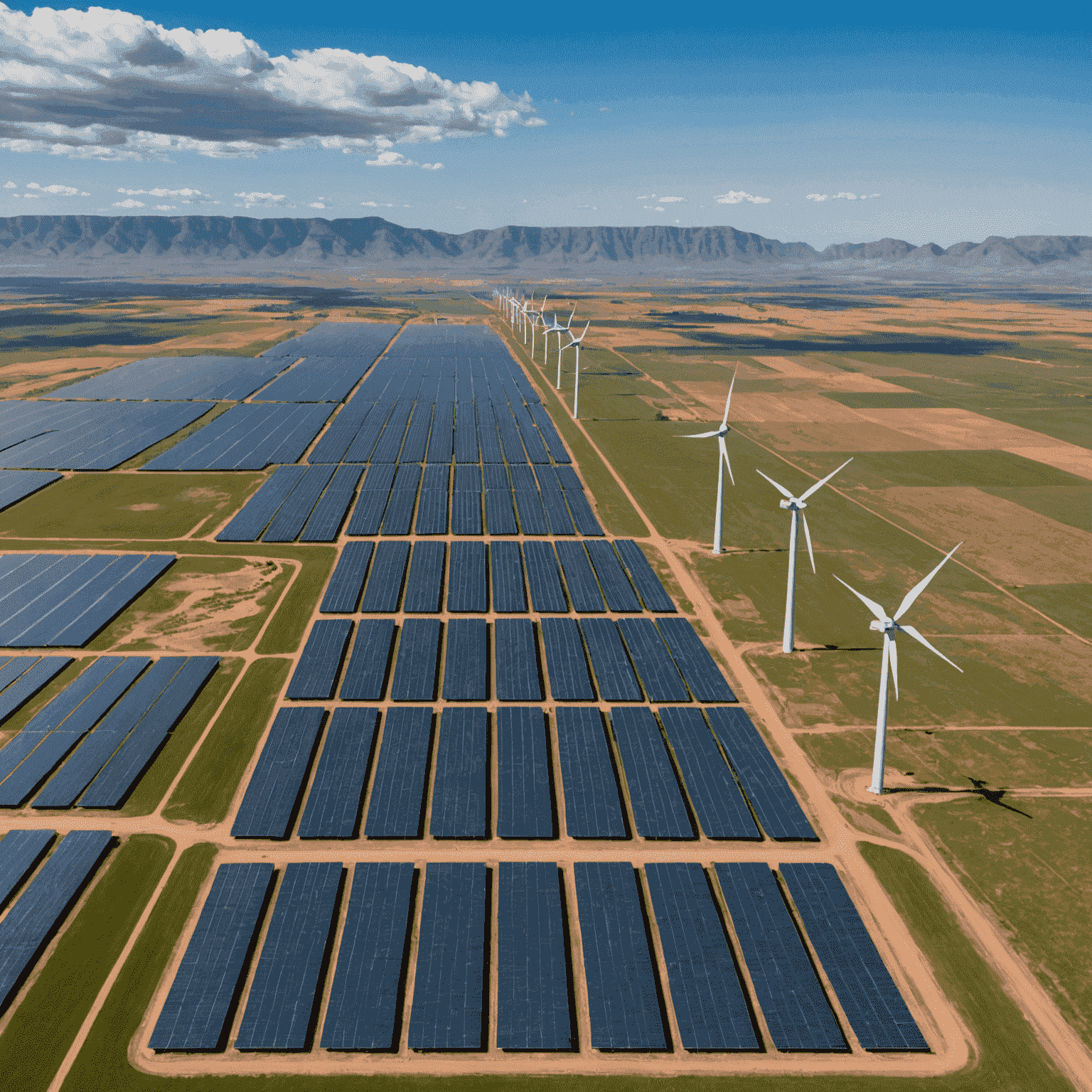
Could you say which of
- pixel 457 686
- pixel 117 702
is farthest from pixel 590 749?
pixel 117 702

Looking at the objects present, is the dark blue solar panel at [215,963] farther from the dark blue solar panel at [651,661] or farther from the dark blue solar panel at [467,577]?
the dark blue solar panel at [467,577]

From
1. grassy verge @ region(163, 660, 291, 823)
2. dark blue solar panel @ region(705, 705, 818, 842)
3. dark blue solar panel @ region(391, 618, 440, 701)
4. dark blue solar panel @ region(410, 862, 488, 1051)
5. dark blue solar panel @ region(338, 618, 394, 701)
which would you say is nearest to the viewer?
dark blue solar panel @ region(410, 862, 488, 1051)

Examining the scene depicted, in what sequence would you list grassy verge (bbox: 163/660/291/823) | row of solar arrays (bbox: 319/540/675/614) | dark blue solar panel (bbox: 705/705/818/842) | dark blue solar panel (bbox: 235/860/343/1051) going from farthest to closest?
row of solar arrays (bbox: 319/540/675/614), grassy verge (bbox: 163/660/291/823), dark blue solar panel (bbox: 705/705/818/842), dark blue solar panel (bbox: 235/860/343/1051)

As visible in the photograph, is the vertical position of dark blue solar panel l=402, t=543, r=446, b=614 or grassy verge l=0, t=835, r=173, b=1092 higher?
dark blue solar panel l=402, t=543, r=446, b=614

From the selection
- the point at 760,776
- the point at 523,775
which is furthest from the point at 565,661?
the point at 760,776

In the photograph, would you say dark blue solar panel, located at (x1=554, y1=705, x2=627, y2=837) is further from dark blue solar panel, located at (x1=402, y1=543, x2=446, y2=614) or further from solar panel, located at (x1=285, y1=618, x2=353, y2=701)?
dark blue solar panel, located at (x1=402, y1=543, x2=446, y2=614)

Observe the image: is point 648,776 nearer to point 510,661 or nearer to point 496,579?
point 510,661

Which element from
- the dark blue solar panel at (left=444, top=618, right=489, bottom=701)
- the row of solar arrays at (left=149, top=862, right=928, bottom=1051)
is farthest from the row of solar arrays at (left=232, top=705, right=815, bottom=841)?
the row of solar arrays at (left=149, top=862, right=928, bottom=1051)

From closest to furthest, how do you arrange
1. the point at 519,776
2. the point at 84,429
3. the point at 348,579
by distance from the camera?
the point at 519,776 < the point at 348,579 < the point at 84,429
